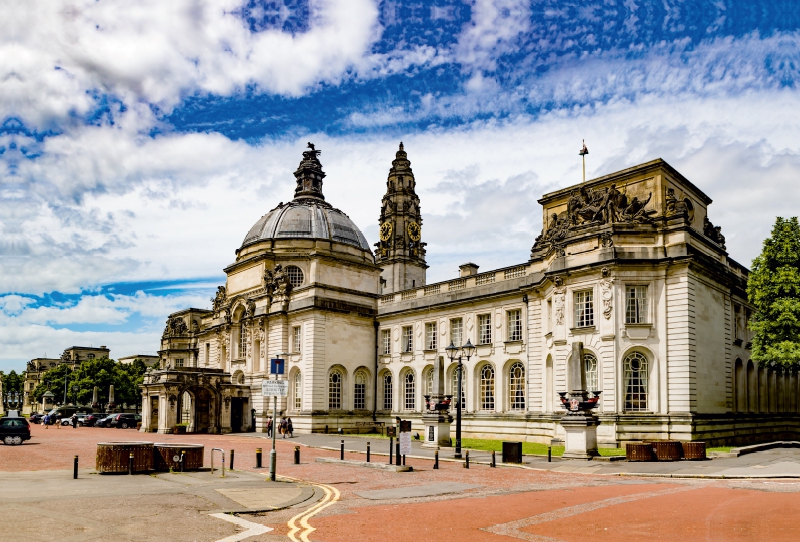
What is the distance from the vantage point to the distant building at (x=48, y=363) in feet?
519

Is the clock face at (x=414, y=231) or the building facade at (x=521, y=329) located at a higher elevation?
the clock face at (x=414, y=231)

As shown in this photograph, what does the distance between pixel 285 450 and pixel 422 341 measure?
19.9 metres

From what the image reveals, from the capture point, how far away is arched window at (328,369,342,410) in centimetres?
5659

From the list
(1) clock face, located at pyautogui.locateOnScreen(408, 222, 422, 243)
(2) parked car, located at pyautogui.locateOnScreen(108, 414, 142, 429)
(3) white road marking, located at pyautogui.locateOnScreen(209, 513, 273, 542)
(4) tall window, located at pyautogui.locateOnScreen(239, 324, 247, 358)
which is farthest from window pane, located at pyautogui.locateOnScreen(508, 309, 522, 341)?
(1) clock face, located at pyautogui.locateOnScreen(408, 222, 422, 243)

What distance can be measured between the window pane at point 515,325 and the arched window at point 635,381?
383 inches

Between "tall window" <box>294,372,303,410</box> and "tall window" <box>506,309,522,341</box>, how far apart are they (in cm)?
1727

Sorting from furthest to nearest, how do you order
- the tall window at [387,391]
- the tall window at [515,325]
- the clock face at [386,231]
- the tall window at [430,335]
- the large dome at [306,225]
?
the clock face at [386,231], the large dome at [306,225], the tall window at [387,391], the tall window at [430,335], the tall window at [515,325]

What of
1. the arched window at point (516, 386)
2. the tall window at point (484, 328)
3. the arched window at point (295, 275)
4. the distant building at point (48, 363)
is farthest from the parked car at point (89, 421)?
the distant building at point (48, 363)

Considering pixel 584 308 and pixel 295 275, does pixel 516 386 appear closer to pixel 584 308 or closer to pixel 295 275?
pixel 584 308

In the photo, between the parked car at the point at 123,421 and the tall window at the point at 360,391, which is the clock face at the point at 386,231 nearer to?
the tall window at the point at 360,391

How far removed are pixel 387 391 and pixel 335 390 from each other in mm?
4529

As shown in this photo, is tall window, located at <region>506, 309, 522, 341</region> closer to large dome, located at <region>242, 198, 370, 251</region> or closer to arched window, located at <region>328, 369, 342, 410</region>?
arched window, located at <region>328, 369, 342, 410</region>

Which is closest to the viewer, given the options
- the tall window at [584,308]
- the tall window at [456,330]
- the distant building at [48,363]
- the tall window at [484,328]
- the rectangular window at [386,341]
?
the tall window at [584,308]

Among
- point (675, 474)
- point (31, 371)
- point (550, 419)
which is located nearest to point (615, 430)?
point (550, 419)
